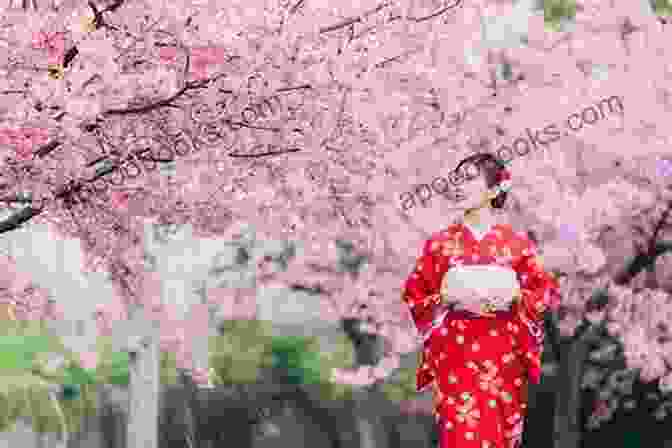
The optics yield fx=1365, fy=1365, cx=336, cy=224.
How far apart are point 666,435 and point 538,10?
604cm

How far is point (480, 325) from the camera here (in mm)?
7754

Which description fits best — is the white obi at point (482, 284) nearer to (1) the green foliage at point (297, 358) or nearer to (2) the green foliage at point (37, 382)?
(2) the green foliage at point (37, 382)

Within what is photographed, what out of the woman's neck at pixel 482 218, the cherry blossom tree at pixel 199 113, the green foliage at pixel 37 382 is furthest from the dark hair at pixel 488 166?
the green foliage at pixel 37 382

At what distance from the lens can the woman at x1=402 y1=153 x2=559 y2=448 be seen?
766cm

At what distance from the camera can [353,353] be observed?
20359mm

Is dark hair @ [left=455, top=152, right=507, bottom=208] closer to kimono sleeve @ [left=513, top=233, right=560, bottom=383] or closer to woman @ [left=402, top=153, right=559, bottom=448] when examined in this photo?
woman @ [left=402, top=153, right=559, bottom=448]

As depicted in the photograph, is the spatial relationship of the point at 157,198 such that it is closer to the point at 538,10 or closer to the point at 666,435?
the point at 538,10

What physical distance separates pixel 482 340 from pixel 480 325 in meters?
0.09

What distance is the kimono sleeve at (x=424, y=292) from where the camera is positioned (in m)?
7.77

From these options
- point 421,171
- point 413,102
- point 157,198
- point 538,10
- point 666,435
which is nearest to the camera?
point 157,198

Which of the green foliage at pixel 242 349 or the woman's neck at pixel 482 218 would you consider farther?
the green foliage at pixel 242 349

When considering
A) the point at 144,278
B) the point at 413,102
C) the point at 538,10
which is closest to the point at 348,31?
the point at 144,278

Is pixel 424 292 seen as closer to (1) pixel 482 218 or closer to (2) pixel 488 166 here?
(1) pixel 482 218

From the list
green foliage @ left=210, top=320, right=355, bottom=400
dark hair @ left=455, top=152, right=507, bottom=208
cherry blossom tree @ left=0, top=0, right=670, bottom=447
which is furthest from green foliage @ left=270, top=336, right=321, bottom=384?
dark hair @ left=455, top=152, right=507, bottom=208
